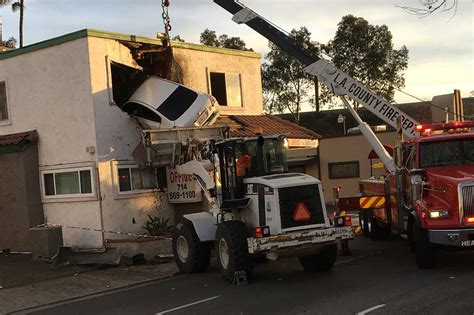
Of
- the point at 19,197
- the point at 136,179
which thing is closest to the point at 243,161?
the point at 136,179

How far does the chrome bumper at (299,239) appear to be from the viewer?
10242mm

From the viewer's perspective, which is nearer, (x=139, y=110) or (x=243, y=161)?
(x=243, y=161)

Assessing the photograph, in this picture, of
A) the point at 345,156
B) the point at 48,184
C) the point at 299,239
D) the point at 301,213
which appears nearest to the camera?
the point at 299,239

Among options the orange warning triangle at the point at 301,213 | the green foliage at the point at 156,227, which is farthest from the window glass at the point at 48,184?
the orange warning triangle at the point at 301,213

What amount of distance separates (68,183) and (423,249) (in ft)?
32.5

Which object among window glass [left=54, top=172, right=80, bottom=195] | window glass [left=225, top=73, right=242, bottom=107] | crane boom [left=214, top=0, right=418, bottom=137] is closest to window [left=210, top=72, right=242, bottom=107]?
window glass [left=225, top=73, right=242, bottom=107]

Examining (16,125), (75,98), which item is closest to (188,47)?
(75,98)

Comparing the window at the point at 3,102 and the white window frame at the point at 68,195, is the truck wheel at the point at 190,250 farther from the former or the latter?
the window at the point at 3,102

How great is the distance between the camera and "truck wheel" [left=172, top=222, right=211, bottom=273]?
12188mm

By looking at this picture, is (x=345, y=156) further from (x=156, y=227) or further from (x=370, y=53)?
(x=156, y=227)

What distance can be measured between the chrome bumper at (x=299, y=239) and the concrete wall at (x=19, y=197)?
8.48 metres

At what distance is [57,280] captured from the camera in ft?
41.7

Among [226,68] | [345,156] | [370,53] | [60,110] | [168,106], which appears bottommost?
[345,156]

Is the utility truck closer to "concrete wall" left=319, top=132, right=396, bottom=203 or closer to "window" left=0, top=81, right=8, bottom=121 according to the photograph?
"window" left=0, top=81, right=8, bottom=121
